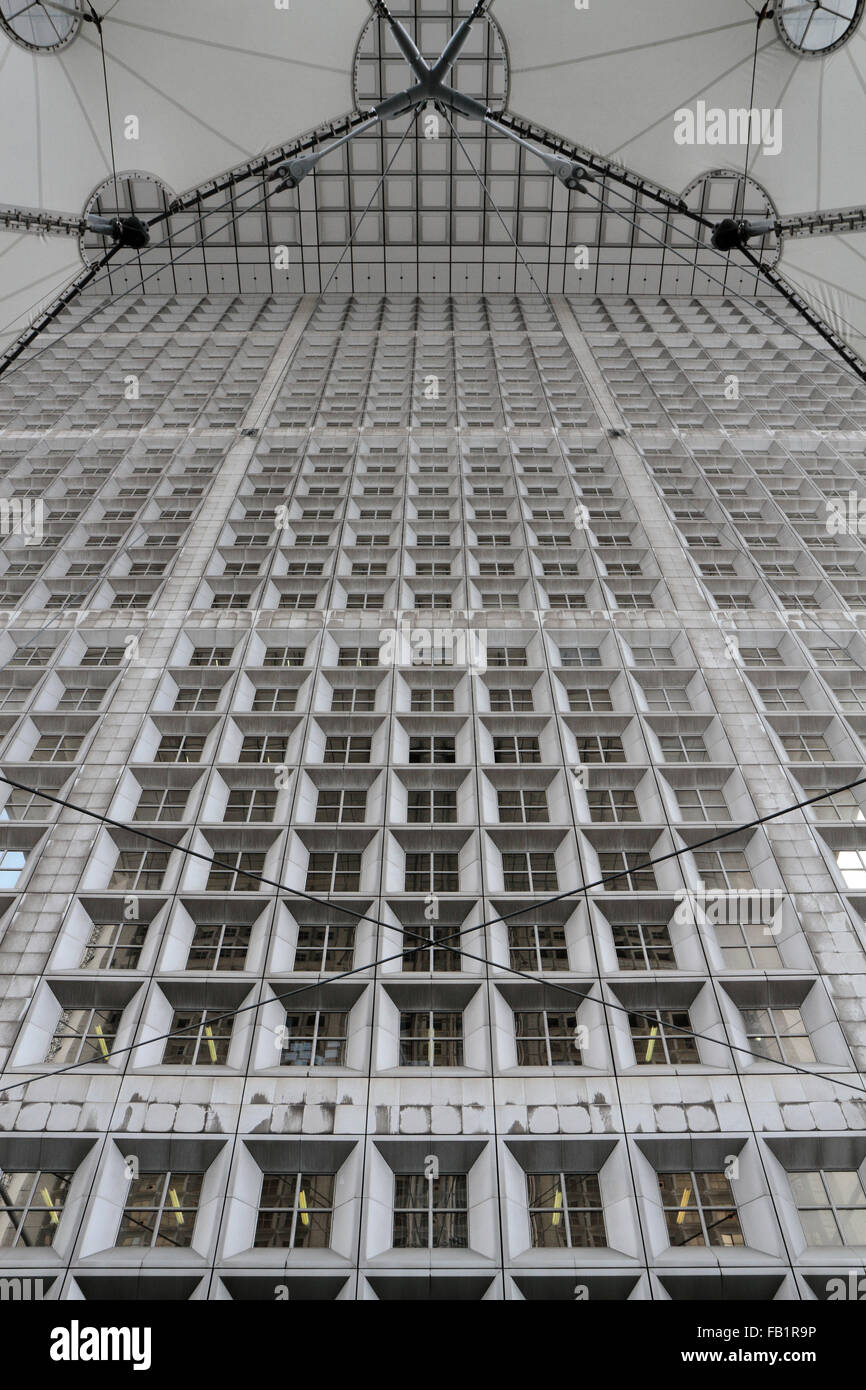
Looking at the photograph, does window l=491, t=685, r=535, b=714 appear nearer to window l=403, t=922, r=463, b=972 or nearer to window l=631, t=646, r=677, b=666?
window l=631, t=646, r=677, b=666

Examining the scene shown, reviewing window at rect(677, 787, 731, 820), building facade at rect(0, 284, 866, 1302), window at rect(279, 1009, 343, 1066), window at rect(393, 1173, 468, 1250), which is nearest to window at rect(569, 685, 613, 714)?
building facade at rect(0, 284, 866, 1302)

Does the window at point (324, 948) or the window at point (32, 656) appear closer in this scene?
the window at point (324, 948)

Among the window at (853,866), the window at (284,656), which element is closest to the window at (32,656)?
the window at (284,656)

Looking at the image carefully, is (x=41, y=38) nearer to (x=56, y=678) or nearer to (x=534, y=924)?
(x=56, y=678)

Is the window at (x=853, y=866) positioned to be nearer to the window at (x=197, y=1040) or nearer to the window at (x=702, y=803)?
the window at (x=702, y=803)

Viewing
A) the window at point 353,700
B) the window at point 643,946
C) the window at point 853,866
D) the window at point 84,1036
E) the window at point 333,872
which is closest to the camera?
the window at point 84,1036

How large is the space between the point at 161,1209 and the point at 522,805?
29.4 ft

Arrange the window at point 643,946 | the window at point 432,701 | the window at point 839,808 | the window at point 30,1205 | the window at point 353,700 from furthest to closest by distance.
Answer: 1. the window at point 353,700
2. the window at point 432,701
3. the window at point 839,808
4. the window at point 643,946
5. the window at point 30,1205

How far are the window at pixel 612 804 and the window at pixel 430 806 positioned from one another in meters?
2.63

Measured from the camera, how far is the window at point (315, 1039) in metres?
13.2

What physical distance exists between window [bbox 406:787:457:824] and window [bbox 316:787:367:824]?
914 millimetres

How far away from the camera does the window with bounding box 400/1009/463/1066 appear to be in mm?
13227

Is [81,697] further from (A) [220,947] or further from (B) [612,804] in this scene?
(B) [612,804]

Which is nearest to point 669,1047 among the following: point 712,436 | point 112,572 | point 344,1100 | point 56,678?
point 344,1100
